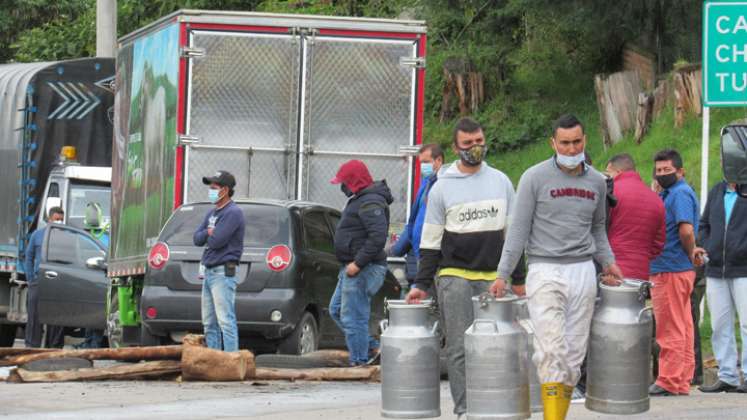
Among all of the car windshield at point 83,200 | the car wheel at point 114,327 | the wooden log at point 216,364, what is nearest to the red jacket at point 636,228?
the wooden log at point 216,364

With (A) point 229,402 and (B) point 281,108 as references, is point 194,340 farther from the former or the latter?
(B) point 281,108

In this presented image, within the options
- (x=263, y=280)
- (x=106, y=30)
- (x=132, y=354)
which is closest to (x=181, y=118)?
(x=263, y=280)

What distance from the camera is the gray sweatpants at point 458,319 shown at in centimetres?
1020

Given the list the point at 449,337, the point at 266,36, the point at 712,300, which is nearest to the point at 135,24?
the point at 266,36

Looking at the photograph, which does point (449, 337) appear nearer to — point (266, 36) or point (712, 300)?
point (712, 300)

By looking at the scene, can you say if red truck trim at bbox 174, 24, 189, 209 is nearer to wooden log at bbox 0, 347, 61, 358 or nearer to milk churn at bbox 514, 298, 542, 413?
wooden log at bbox 0, 347, 61, 358

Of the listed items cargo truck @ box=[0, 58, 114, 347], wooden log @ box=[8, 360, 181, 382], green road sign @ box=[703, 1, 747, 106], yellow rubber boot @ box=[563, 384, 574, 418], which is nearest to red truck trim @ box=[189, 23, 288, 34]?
wooden log @ box=[8, 360, 181, 382]

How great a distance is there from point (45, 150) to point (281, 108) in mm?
6694

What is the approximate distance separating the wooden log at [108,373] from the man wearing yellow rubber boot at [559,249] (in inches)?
205

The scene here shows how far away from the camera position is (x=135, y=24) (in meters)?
36.6

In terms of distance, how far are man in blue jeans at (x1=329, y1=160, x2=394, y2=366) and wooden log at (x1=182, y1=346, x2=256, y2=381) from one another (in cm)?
119

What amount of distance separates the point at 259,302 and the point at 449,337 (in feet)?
17.6

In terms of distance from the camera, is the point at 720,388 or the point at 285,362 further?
the point at 285,362

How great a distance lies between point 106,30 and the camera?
29.0 meters
